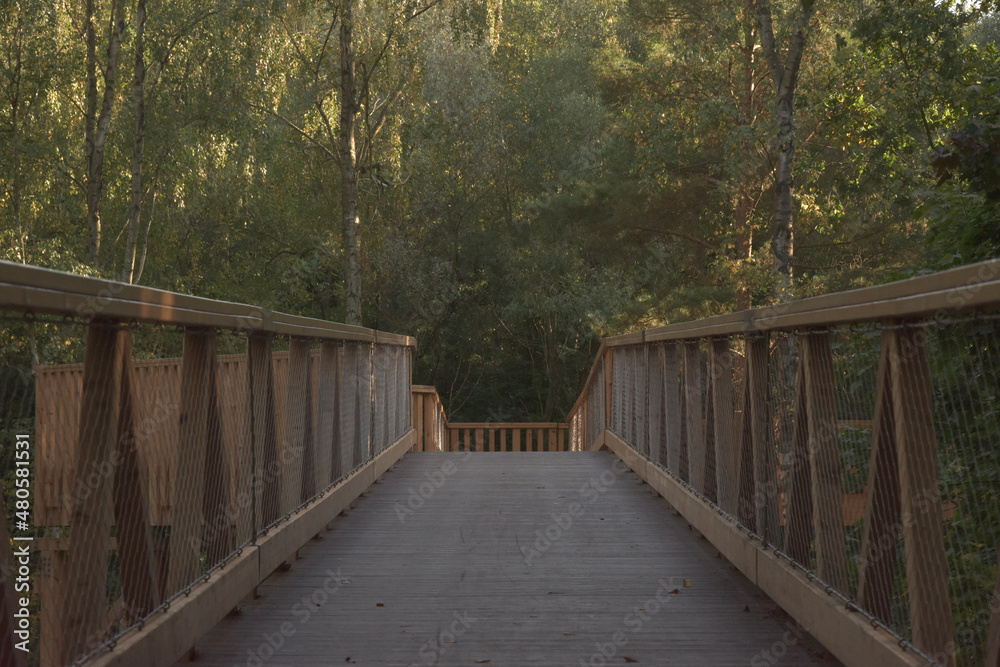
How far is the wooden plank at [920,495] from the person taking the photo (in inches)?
124

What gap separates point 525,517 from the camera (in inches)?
293

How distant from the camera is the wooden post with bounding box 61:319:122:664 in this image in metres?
3.15

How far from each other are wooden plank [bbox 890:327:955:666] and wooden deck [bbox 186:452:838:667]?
3.04ft

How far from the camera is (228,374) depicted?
645 cm

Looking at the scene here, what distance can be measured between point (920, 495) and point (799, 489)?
1.27 m

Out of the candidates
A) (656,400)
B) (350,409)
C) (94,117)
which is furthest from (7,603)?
(94,117)

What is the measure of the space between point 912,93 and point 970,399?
12696 mm

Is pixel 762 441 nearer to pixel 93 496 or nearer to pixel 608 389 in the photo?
pixel 93 496

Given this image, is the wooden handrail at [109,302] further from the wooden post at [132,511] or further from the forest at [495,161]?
the forest at [495,161]

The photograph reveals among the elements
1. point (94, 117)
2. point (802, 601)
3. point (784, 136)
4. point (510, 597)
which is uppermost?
point (94, 117)

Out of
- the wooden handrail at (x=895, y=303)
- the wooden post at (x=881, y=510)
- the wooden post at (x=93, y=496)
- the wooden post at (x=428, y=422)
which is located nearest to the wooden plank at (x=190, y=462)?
the wooden post at (x=93, y=496)

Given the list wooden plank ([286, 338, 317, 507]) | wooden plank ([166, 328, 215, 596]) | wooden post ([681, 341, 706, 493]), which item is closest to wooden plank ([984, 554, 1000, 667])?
wooden plank ([166, 328, 215, 596])

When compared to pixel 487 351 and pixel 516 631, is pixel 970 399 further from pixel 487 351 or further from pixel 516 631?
pixel 487 351

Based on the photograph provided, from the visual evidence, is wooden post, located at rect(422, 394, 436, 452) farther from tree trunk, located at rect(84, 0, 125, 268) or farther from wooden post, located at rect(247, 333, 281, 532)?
wooden post, located at rect(247, 333, 281, 532)
